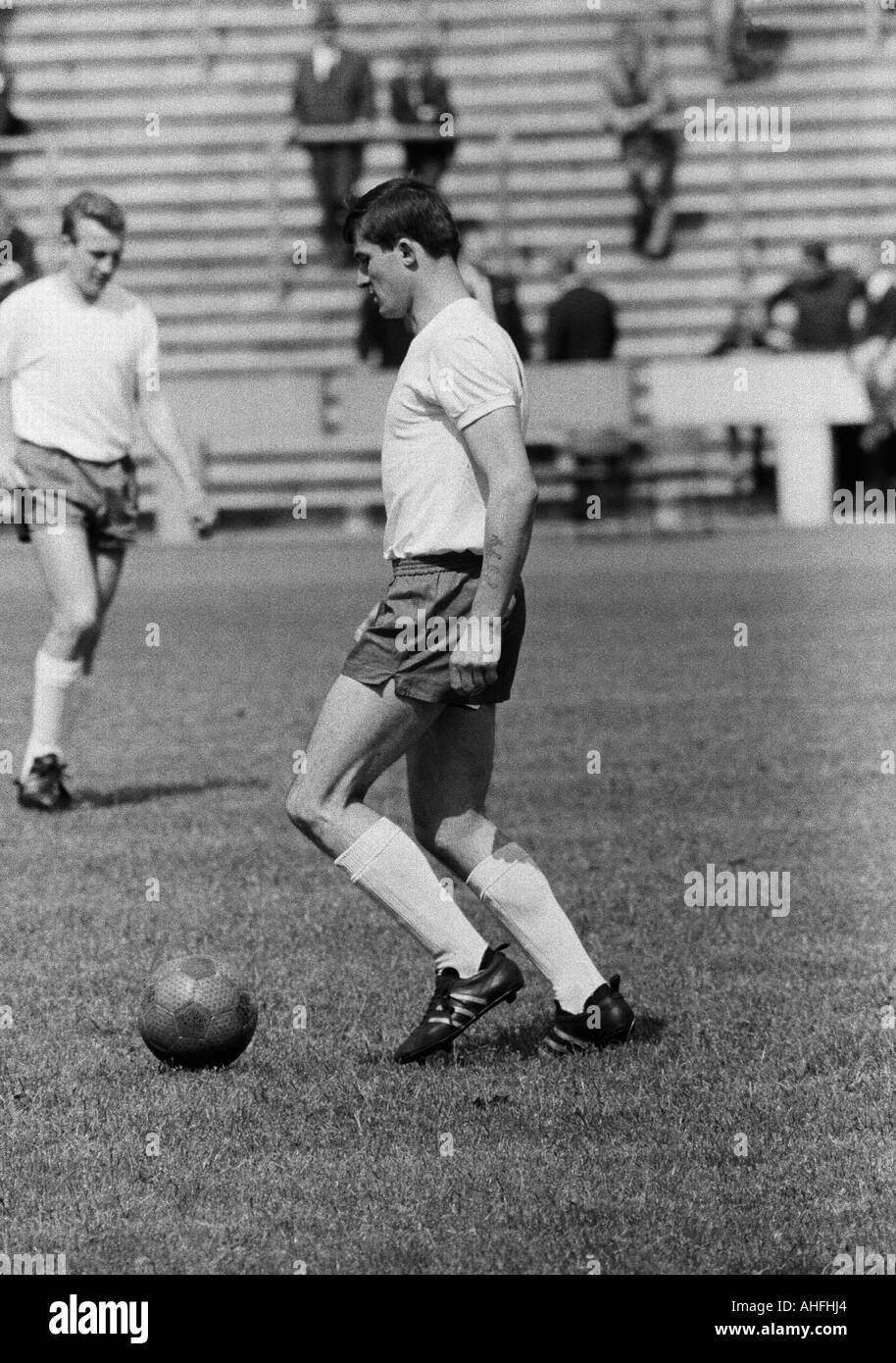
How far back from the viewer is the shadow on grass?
32.5 ft

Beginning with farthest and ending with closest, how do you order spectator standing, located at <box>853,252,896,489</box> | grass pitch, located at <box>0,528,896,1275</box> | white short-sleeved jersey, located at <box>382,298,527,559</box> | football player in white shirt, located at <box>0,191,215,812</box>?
spectator standing, located at <box>853,252,896,489</box> < football player in white shirt, located at <box>0,191,215,812</box> < white short-sleeved jersey, located at <box>382,298,527,559</box> < grass pitch, located at <box>0,528,896,1275</box>

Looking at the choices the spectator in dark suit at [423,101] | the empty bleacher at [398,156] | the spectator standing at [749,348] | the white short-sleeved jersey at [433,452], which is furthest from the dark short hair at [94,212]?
the empty bleacher at [398,156]

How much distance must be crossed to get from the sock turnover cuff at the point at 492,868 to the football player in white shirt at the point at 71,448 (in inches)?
156

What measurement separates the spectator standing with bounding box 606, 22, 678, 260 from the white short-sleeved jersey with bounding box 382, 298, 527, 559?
19639 mm

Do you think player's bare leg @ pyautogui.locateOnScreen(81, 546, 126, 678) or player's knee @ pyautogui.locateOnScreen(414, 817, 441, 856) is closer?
player's knee @ pyautogui.locateOnScreen(414, 817, 441, 856)

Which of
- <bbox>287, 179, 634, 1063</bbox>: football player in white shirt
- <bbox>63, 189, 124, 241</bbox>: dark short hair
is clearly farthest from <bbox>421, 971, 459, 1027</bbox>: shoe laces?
<bbox>63, 189, 124, 241</bbox>: dark short hair

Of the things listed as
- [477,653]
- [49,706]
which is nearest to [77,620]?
[49,706]

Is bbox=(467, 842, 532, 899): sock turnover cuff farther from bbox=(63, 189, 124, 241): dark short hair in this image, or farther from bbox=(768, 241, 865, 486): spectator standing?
bbox=(768, 241, 865, 486): spectator standing

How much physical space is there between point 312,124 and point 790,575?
881 cm

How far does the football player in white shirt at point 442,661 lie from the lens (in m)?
5.48

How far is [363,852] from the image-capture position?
581 centimetres

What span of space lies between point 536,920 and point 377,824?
444 mm

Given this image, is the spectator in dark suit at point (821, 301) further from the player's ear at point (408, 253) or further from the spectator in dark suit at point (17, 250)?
the player's ear at point (408, 253)
